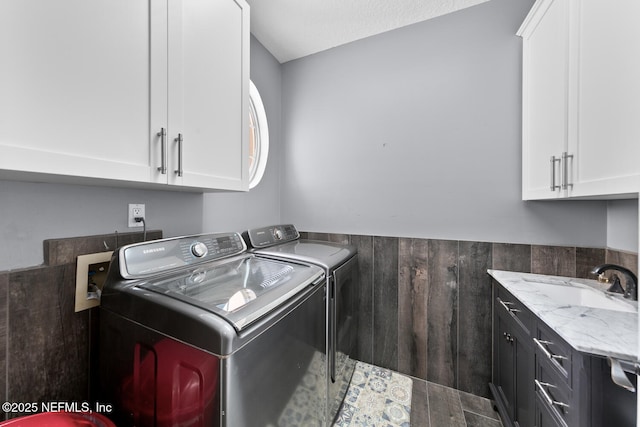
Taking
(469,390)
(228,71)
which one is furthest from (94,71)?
(469,390)

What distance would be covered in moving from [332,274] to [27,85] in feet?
4.39

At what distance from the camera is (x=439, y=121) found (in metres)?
1.82

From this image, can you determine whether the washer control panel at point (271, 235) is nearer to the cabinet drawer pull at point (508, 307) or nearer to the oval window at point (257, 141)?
the oval window at point (257, 141)

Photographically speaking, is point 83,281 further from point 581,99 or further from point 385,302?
point 581,99

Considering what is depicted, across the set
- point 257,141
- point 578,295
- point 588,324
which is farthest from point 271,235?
point 578,295

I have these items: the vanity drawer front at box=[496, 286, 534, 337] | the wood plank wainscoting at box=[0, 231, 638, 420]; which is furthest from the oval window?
the vanity drawer front at box=[496, 286, 534, 337]

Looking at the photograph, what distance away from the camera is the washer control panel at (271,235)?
5.50 feet

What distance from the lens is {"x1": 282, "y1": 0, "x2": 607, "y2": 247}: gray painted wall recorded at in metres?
1.63

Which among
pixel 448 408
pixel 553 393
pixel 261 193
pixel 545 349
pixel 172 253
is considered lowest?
pixel 448 408

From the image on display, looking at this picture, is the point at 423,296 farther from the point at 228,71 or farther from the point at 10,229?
the point at 10,229

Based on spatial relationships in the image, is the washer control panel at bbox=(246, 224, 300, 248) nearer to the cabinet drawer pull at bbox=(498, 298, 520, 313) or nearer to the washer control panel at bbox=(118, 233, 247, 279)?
the washer control panel at bbox=(118, 233, 247, 279)

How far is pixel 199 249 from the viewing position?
4.05 ft

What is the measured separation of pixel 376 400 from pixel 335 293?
0.94 metres

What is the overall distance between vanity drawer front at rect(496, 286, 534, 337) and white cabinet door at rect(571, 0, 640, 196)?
62 centimetres
